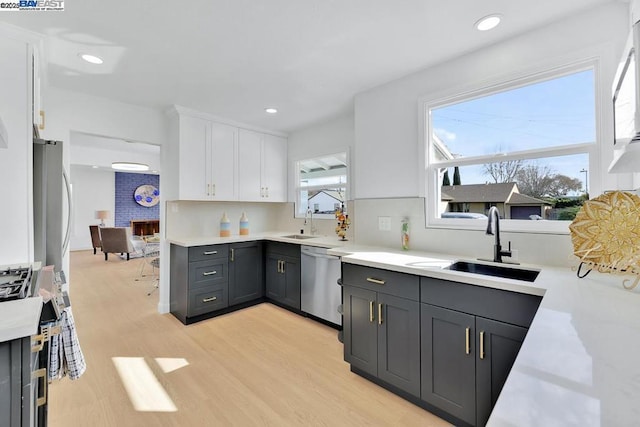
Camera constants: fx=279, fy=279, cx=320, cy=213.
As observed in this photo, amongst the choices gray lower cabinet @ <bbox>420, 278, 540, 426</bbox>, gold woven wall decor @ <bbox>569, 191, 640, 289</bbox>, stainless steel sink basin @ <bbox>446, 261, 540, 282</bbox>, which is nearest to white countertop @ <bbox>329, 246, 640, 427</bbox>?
gold woven wall decor @ <bbox>569, 191, 640, 289</bbox>

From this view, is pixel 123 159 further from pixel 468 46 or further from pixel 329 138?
pixel 468 46

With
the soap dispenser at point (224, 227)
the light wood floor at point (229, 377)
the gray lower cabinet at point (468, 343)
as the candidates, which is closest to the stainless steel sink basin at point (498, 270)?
the gray lower cabinet at point (468, 343)

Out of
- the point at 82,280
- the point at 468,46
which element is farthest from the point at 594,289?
Answer: the point at 82,280

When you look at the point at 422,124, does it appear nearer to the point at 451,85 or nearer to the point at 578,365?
the point at 451,85

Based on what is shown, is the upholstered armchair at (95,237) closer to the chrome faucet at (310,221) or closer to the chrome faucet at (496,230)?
the chrome faucet at (310,221)

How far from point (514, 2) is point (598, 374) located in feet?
6.46

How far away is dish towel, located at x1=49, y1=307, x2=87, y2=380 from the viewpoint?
4.40 feet

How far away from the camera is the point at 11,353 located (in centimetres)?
83

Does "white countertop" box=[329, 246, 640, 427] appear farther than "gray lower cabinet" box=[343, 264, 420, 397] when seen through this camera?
No

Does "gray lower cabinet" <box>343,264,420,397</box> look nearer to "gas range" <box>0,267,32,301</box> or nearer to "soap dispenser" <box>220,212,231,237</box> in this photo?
"gas range" <box>0,267,32,301</box>

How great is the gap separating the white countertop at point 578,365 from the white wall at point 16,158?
2.48 metres

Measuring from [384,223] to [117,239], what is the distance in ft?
21.5

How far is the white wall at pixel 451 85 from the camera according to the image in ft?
5.45

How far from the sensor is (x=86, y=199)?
8.10m
